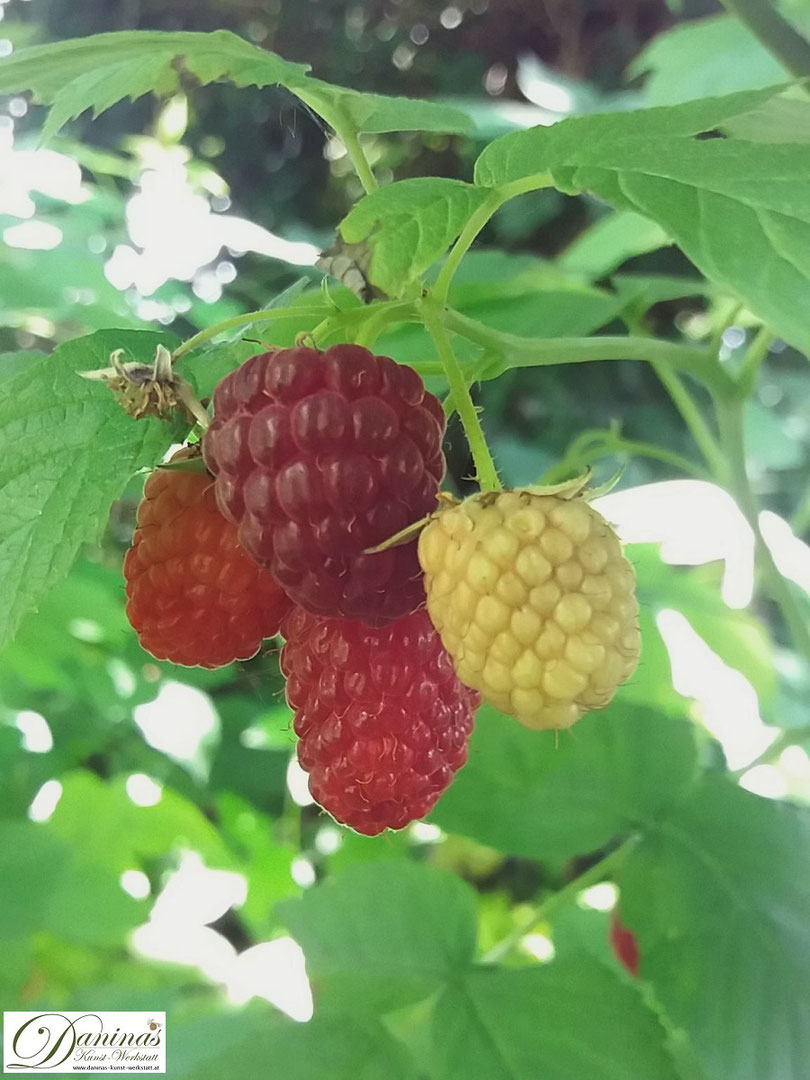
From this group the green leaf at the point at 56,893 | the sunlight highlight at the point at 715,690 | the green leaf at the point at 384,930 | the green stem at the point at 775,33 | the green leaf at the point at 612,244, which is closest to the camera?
the green stem at the point at 775,33

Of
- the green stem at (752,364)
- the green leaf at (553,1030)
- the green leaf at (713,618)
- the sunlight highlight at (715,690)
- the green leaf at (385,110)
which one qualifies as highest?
the green leaf at (385,110)

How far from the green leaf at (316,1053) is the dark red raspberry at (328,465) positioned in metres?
0.34

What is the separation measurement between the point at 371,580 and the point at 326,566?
19 millimetres

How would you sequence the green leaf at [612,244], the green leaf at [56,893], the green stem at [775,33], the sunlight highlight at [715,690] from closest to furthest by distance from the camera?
the green stem at [775,33] → the green leaf at [56,893] → the green leaf at [612,244] → the sunlight highlight at [715,690]

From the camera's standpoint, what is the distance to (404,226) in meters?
0.33

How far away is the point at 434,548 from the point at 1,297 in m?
0.70

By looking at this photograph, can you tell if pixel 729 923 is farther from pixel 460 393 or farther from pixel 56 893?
pixel 56 893

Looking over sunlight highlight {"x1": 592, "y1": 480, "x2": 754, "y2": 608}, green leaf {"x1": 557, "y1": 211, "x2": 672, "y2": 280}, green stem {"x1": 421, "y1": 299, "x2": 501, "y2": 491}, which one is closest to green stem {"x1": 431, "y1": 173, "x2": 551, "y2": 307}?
green stem {"x1": 421, "y1": 299, "x2": 501, "y2": 491}

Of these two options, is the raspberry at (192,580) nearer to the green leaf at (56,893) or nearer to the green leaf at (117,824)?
the green leaf at (56,893)

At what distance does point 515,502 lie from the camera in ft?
1.12

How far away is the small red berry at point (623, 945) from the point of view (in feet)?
2.64

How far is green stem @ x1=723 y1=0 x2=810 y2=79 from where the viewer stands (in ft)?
1.72

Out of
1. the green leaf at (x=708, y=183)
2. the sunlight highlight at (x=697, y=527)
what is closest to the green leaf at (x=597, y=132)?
the green leaf at (x=708, y=183)
